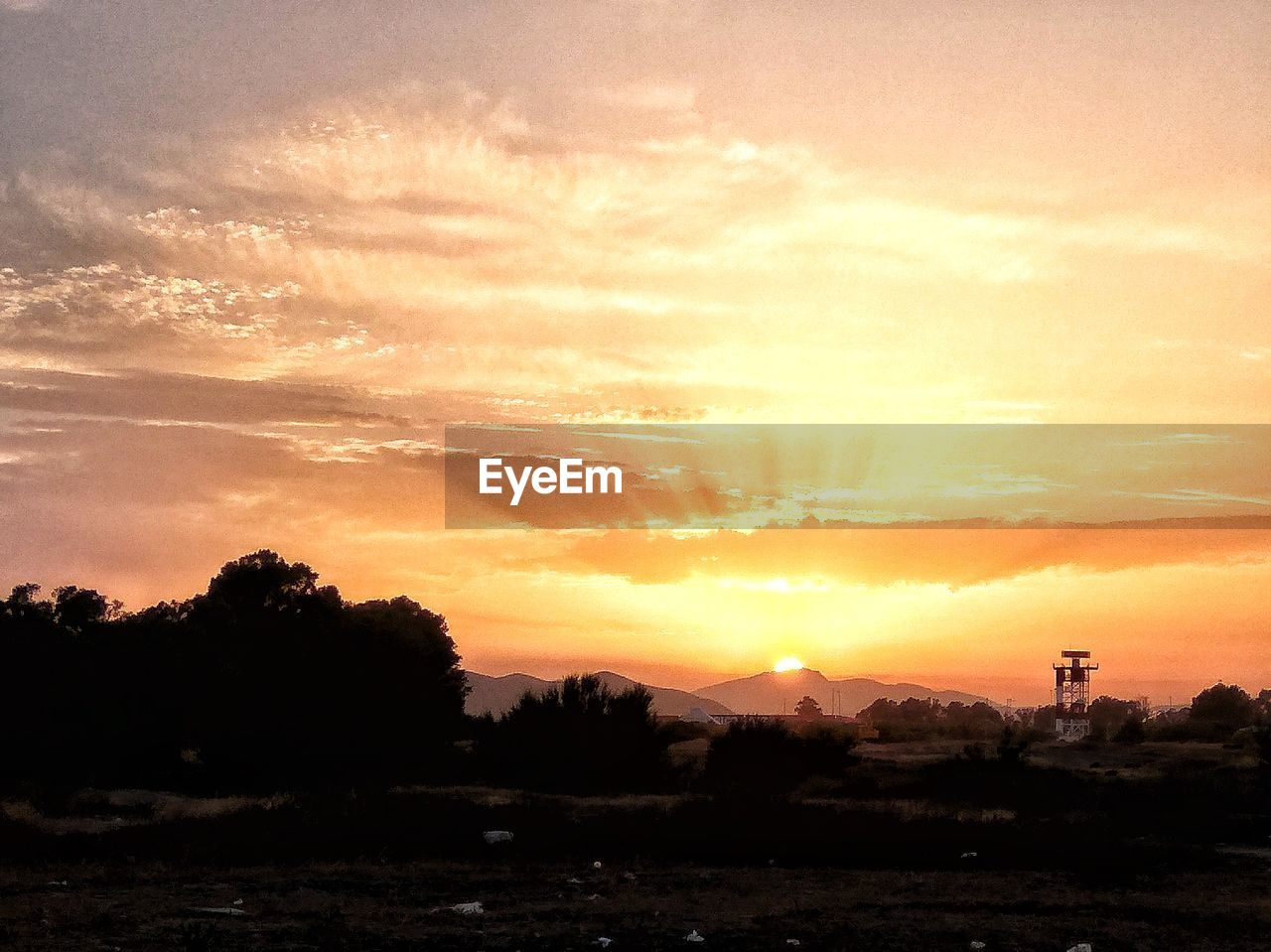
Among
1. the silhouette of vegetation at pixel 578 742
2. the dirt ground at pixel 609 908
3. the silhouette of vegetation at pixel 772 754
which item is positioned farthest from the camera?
the silhouette of vegetation at pixel 772 754

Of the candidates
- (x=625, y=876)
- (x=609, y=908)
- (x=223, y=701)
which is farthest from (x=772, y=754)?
(x=609, y=908)

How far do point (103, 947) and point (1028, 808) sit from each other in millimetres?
28990

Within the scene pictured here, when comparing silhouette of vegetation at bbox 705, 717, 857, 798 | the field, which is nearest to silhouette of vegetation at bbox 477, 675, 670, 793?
silhouette of vegetation at bbox 705, 717, 857, 798

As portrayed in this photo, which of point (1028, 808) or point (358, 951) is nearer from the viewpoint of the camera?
point (358, 951)

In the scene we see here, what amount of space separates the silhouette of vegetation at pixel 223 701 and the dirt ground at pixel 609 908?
25562mm

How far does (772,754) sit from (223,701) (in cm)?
2005

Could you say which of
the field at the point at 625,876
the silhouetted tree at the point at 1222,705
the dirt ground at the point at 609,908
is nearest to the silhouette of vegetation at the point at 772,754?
the field at the point at 625,876

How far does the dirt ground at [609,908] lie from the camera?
15.9 m

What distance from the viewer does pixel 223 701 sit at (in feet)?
169

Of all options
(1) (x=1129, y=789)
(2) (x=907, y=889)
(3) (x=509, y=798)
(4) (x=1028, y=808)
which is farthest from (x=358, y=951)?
(1) (x=1129, y=789)

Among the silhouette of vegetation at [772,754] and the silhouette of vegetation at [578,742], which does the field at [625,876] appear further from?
the silhouette of vegetation at [772,754]

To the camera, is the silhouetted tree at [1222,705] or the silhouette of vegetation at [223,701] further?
the silhouetted tree at [1222,705]

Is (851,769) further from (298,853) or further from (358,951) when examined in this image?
(358,951)

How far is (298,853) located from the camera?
79.8ft
